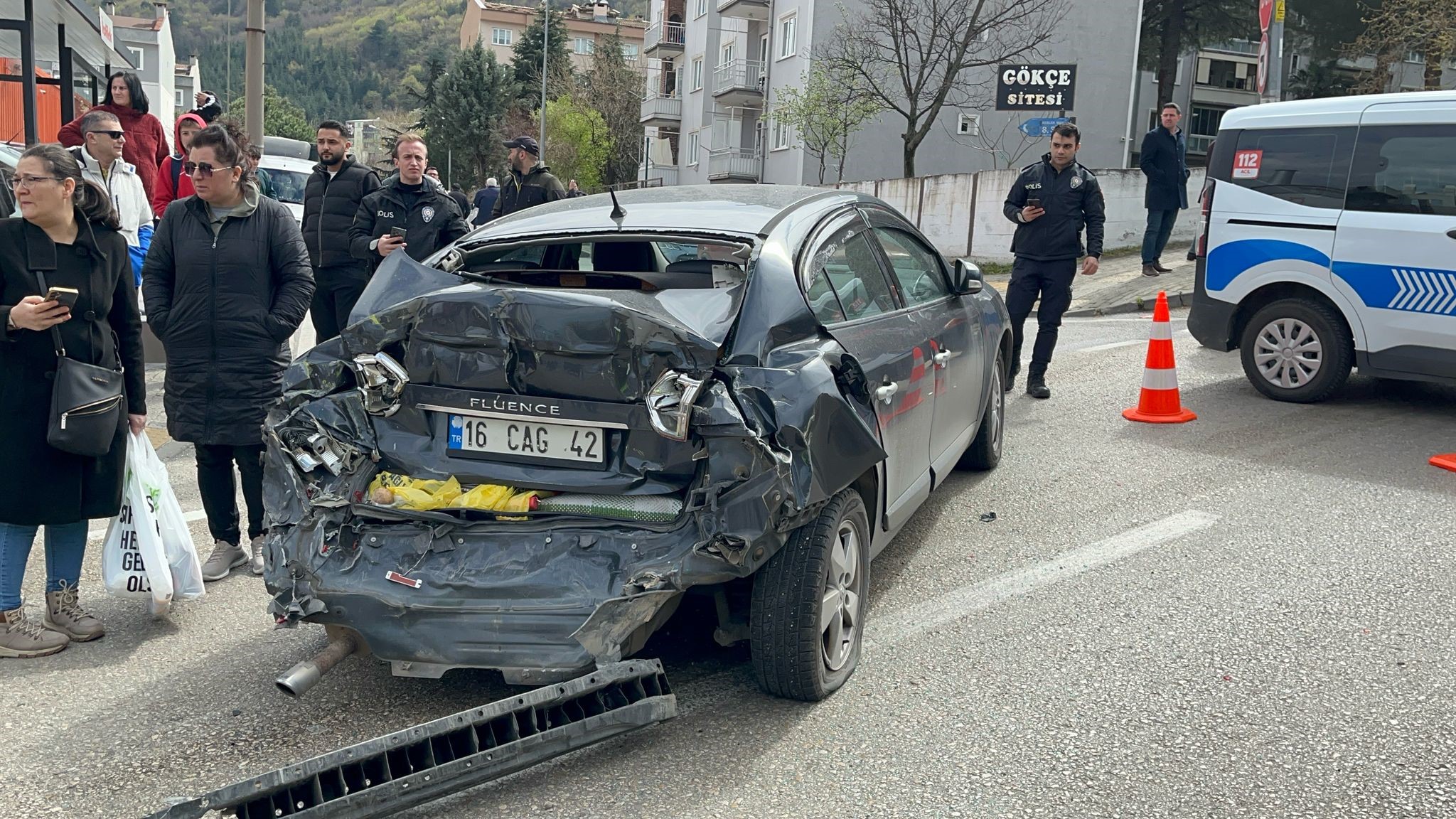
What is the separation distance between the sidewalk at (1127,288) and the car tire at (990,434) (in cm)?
677

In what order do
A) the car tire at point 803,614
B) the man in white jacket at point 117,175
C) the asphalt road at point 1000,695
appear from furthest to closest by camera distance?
the man in white jacket at point 117,175
the car tire at point 803,614
the asphalt road at point 1000,695

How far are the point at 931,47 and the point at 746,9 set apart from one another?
18.2 meters

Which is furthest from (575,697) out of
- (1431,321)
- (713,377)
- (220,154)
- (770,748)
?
(1431,321)

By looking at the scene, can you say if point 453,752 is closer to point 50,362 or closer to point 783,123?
point 50,362

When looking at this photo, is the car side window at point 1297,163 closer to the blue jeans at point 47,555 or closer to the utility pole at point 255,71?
the blue jeans at point 47,555

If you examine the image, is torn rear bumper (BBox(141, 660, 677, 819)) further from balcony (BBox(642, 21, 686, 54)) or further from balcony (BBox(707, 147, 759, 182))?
balcony (BBox(642, 21, 686, 54))

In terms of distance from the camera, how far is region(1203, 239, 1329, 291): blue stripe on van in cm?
805

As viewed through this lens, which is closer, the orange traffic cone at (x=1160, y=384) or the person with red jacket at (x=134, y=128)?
the orange traffic cone at (x=1160, y=384)

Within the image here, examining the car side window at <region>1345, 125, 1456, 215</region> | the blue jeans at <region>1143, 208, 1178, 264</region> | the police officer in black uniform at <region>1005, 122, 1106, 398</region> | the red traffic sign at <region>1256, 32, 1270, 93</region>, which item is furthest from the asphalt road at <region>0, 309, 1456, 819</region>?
the blue jeans at <region>1143, 208, 1178, 264</region>

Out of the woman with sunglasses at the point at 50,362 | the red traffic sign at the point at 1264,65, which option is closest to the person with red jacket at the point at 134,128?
the woman with sunglasses at the point at 50,362

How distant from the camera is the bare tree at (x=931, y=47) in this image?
27.9 metres

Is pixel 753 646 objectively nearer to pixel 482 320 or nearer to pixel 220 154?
pixel 482 320

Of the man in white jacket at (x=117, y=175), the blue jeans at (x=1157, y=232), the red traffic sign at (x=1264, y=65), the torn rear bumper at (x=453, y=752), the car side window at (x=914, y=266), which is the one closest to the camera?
the torn rear bumper at (x=453, y=752)

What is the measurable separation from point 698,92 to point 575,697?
1970 inches
